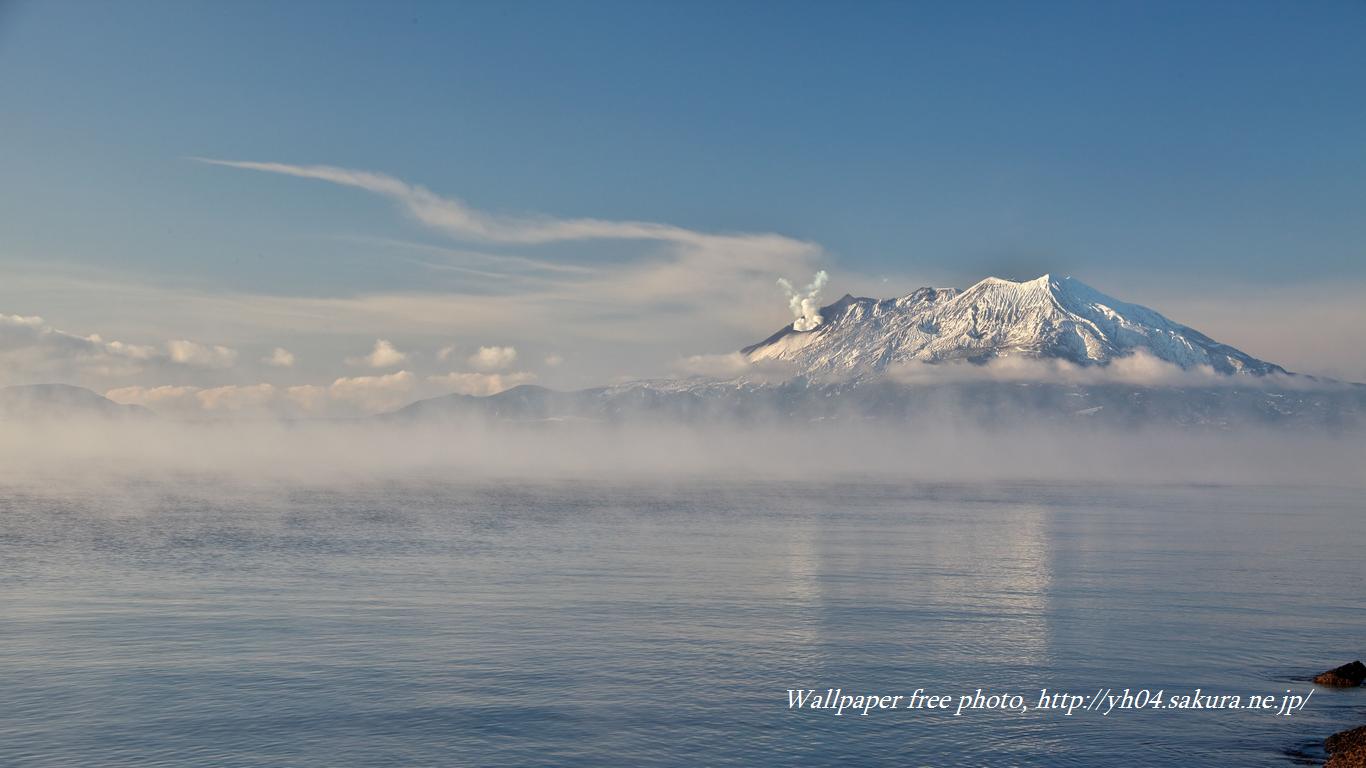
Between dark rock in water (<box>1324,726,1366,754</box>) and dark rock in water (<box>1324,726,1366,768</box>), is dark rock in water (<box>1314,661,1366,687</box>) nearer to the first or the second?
dark rock in water (<box>1324,726,1366,768</box>)

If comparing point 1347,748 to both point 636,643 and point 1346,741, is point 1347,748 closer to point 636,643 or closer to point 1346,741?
point 1346,741

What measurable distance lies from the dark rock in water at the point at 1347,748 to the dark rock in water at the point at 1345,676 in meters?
7.44

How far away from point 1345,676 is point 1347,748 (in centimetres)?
995

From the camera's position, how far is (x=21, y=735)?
31047 mm

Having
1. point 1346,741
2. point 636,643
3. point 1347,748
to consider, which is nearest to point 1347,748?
point 1347,748

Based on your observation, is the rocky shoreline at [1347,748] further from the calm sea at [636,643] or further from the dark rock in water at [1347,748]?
the calm sea at [636,643]

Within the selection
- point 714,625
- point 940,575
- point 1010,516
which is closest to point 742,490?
point 1010,516

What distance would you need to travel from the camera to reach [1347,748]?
29359 millimetres

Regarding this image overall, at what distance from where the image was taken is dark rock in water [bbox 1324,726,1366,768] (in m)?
28.0

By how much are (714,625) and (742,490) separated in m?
143

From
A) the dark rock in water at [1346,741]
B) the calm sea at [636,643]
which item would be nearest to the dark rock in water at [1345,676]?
the calm sea at [636,643]

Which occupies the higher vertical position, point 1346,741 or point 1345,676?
point 1345,676

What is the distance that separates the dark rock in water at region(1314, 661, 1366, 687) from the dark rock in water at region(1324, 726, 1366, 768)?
744 centimetres

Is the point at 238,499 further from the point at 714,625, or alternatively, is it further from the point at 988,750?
the point at 988,750
